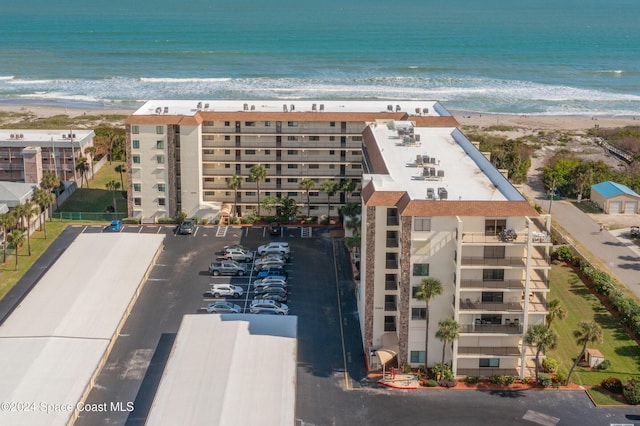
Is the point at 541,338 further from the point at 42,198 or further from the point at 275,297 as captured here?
the point at 42,198

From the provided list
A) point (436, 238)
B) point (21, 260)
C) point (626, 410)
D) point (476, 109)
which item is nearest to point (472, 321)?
point (436, 238)

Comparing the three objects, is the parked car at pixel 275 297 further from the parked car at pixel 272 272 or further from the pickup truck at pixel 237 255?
the pickup truck at pixel 237 255

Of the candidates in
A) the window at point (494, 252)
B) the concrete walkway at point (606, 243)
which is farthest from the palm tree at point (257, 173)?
the window at point (494, 252)

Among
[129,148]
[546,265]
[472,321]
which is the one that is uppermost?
[129,148]

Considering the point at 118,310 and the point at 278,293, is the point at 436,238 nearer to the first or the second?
the point at 278,293

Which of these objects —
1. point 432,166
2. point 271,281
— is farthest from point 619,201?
point 271,281

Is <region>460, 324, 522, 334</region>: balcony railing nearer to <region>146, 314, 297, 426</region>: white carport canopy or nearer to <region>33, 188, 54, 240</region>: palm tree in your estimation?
<region>146, 314, 297, 426</region>: white carport canopy
